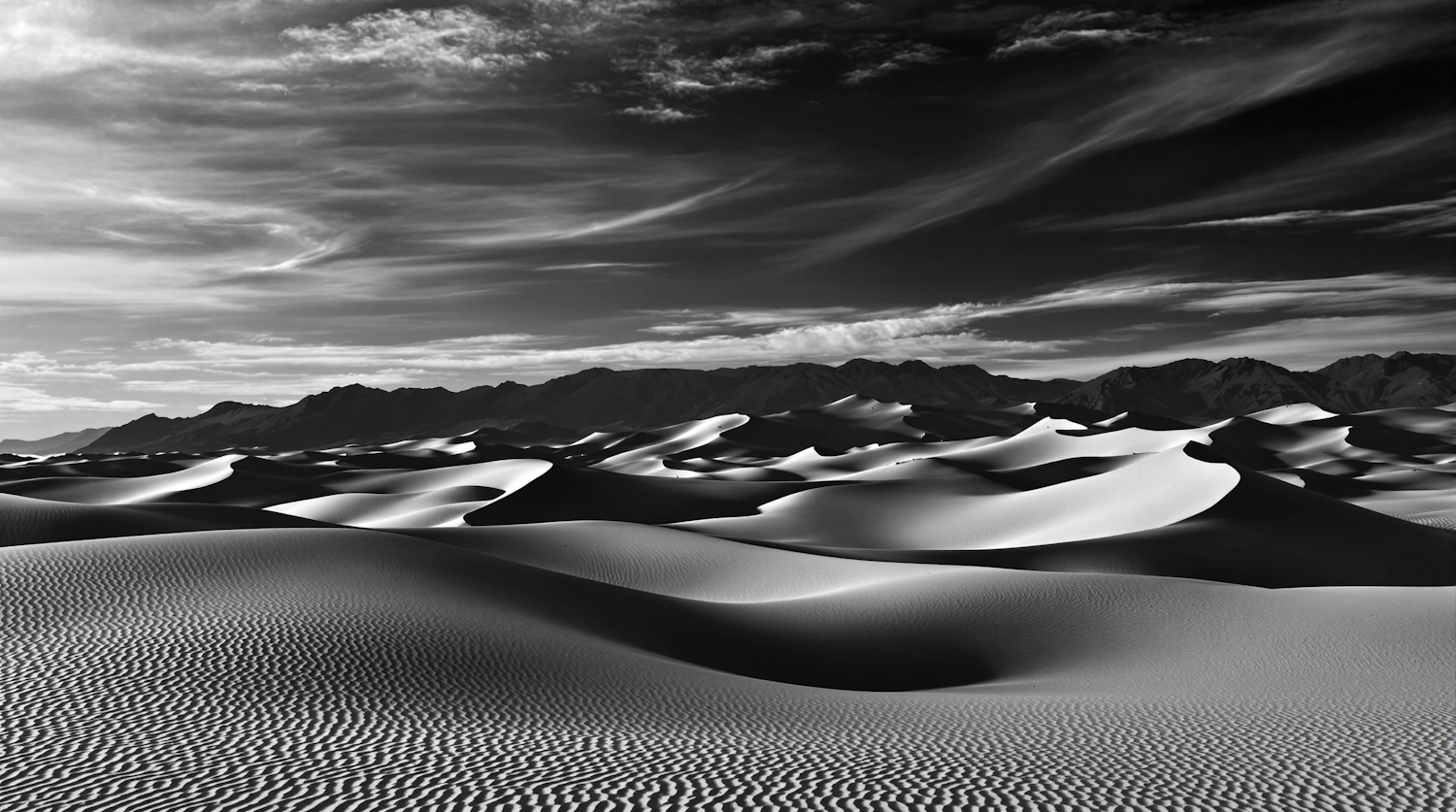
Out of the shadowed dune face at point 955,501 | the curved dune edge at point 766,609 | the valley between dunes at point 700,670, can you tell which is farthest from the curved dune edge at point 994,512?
the curved dune edge at point 766,609

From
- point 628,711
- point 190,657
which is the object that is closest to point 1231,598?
point 628,711

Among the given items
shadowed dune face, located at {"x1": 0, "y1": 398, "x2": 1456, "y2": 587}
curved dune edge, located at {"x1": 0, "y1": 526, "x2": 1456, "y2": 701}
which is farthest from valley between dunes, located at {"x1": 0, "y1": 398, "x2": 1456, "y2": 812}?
shadowed dune face, located at {"x1": 0, "y1": 398, "x2": 1456, "y2": 587}

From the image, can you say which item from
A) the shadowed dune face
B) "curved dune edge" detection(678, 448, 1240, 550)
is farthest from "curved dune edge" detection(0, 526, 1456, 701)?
"curved dune edge" detection(678, 448, 1240, 550)

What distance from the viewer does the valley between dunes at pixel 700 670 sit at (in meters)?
7.75

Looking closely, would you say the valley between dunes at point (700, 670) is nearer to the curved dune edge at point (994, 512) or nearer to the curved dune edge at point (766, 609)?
the curved dune edge at point (766, 609)

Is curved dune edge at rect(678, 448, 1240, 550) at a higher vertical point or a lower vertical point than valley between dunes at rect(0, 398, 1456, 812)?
lower

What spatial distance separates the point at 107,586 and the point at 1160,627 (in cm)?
1736

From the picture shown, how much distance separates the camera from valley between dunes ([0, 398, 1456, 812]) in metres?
7.75

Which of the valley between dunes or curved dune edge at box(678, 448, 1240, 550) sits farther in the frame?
curved dune edge at box(678, 448, 1240, 550)

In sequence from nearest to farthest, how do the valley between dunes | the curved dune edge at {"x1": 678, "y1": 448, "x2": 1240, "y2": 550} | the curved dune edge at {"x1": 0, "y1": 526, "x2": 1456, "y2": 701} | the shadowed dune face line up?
the valley between dunes → the curved dune edge at {"x1": 0, "y1": 526, "x2": 1456, "y2": 701} → the shadowed dune face → the curved dune edge at {"x1": 678, "y1": 448, "x2": 1240, "y2": 550}

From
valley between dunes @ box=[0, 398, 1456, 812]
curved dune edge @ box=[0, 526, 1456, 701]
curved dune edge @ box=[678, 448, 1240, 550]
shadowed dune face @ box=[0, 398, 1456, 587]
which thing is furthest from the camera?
curved dune edge @ box=[678, 448, 1240, 550]

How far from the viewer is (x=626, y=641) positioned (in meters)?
14.8

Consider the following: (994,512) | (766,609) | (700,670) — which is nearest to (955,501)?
(994,512)

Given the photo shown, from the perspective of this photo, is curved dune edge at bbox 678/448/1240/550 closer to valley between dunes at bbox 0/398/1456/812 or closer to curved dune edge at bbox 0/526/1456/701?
valley between dunes at bbox 0/398/1456/812
